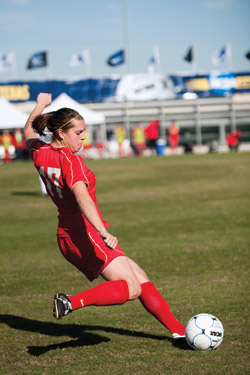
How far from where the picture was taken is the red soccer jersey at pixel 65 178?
409 cm

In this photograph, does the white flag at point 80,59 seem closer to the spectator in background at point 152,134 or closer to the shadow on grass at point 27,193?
the spectator in background at point 152,134

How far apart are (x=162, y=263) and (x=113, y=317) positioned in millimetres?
2368

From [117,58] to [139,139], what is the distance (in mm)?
10830

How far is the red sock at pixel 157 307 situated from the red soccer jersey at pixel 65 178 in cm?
74

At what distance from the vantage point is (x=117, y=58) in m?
45.0

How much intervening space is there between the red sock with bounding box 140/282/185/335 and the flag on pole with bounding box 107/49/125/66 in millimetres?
41572

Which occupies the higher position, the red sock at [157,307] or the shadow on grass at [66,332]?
the red sock at [157,307]

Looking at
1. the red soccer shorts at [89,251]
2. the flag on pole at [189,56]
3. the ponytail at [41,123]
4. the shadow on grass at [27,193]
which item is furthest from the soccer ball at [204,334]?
the flag on pole at [189,56]

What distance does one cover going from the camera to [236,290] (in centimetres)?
629

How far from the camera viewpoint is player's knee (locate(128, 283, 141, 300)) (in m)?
4.23

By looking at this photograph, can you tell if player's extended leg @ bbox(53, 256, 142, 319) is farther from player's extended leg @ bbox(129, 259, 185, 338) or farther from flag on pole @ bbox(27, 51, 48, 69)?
flag on pole @ bbox(27, 51, 48, 69)

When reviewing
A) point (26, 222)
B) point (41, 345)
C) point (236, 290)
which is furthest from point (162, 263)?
point (26, 222)

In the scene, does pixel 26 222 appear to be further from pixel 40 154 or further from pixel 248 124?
pixel 248 124

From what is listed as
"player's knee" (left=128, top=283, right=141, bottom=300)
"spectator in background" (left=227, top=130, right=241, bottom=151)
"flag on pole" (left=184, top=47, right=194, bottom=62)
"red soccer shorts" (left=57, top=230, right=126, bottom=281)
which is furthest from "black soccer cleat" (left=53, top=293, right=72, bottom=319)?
"flag on pole" (left=184, top=47, right=194, bottom=62)
